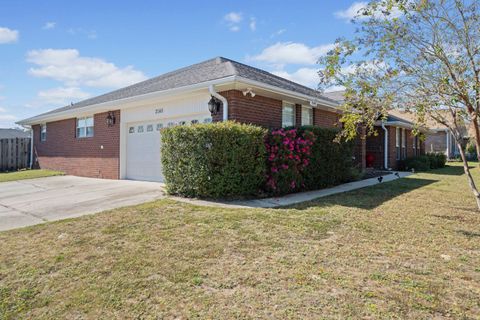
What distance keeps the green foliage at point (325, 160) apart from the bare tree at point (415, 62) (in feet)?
8.96

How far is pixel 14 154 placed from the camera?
761 inches

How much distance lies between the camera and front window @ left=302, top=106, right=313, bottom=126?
12.3 meters

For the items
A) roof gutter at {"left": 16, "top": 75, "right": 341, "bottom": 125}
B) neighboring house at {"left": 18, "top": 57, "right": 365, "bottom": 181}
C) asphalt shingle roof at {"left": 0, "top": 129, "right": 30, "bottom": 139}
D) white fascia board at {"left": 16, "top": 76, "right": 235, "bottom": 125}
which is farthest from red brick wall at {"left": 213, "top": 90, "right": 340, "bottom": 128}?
asphalt shingle roof at {"left": 0, "top": 129, "right": 30, "bottom": 139}

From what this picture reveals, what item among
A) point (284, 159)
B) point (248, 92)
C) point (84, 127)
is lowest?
point (284, 159)

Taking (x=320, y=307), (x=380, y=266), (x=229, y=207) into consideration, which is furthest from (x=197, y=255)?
(x=229, y=207)

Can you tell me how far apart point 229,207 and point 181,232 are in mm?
1882

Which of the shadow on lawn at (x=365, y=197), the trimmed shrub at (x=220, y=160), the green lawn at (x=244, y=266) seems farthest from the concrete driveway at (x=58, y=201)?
the shadow on lawn at (x=365, y=197)

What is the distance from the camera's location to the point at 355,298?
2.86 m

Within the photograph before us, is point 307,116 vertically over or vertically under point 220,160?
over

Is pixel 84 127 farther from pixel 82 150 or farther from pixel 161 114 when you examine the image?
pixel 161 114

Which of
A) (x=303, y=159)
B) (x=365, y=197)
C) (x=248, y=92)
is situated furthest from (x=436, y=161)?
(x=248, y=92)

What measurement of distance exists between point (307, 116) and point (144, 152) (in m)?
6.75

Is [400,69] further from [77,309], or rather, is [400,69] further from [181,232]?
[77,309]

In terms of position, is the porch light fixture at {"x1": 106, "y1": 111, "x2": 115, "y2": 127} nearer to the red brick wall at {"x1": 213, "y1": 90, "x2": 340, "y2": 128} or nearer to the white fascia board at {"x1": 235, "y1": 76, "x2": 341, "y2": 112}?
the red brick wall at {"x1": 213, "y1": 90, "x2": 340, "y2": 128}
